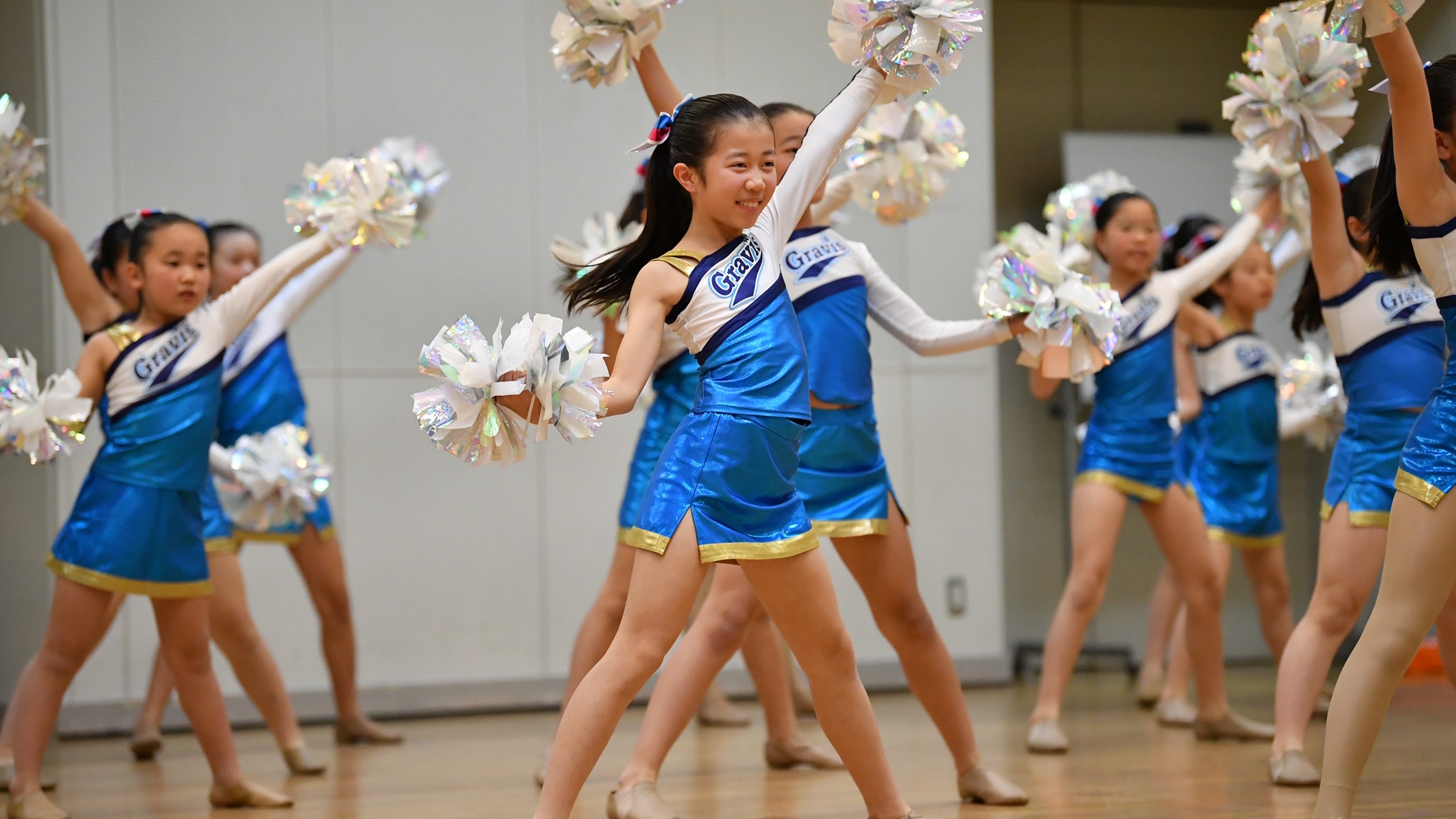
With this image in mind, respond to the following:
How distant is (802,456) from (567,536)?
122 inches

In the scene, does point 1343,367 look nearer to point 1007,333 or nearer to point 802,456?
point 1007,333

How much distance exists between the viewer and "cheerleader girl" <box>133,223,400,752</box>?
475 cm

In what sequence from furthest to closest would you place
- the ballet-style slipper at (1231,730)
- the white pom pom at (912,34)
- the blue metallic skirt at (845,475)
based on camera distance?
1. the ballet-style slipper at (1231,730)
2. the blue metallic skirt at (845,475)
3. the white pom pom at (912,34)

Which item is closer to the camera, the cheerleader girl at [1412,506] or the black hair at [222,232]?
the cheerleader girl at [1412,506]

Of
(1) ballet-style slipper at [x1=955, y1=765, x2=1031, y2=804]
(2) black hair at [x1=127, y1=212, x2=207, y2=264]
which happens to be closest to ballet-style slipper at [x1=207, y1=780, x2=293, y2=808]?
(2) black hair at [x1=127, y1=212, x2=207, y2=264]

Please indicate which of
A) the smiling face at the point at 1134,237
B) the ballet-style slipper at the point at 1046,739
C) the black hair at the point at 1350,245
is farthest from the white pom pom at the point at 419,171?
the black hair at the point at 1350,245

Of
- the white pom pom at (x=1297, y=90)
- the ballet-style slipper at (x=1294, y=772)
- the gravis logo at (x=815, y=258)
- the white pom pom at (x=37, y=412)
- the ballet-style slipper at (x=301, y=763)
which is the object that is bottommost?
the ballet-style slipper at (x=301, y=763)

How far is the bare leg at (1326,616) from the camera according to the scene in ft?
11.5

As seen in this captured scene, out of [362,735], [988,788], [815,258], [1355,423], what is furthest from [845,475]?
[362,735]

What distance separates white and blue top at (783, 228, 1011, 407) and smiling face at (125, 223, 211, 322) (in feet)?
5.12

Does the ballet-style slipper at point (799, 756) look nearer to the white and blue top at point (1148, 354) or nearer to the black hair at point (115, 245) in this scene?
the white and blue top at point (1148, 354)

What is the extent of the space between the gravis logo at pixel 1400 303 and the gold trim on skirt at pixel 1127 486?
1.09 metres

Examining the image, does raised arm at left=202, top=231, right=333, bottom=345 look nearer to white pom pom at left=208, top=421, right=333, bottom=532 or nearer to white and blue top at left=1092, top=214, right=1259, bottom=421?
white pom pom at left=208, top=421, right=333, bottom=532

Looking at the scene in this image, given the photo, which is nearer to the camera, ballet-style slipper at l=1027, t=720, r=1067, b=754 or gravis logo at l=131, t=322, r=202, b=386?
gravis logo at l=131, t=322, r=202, b=386
